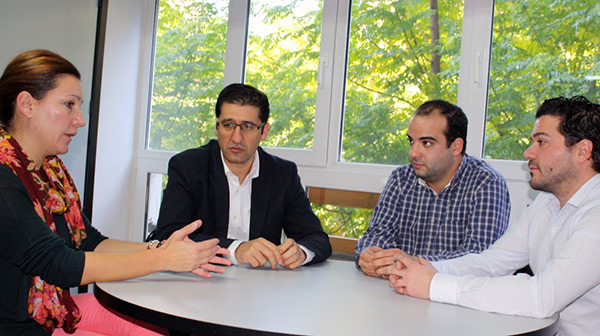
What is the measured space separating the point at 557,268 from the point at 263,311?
0.80 m

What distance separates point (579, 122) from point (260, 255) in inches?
44.4

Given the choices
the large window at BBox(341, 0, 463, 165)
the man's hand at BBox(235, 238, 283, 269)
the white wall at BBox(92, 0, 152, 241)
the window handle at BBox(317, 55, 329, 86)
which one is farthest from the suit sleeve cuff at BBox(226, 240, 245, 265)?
the white wall at BBox(92, 0, 152, 241)

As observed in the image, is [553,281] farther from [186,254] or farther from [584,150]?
[186,254]

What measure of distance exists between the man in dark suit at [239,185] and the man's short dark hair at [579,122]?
0.99 m

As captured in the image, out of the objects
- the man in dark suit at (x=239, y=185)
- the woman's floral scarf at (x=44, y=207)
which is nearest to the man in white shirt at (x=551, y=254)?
the man in dark suit at (x=239, y=185)

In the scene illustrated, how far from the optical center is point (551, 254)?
167 cm

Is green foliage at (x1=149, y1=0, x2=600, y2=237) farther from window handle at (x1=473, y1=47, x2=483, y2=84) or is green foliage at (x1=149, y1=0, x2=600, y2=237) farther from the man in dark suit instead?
the man in dark suit

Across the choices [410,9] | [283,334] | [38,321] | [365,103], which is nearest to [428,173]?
[365,103]

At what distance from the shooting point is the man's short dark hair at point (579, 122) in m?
1.72

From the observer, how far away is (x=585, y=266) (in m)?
1.44

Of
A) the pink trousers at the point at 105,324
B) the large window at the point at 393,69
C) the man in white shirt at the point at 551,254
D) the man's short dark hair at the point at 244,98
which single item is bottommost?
the pink trousers at the point at 105,324

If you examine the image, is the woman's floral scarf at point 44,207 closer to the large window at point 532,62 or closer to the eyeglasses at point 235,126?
the eyeglasses at point 235,126

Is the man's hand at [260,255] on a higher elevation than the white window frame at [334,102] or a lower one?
lower

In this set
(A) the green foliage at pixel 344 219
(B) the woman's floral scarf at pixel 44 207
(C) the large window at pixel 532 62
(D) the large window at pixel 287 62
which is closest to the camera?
(B) the woman's floral scarf at pixel 44 207
